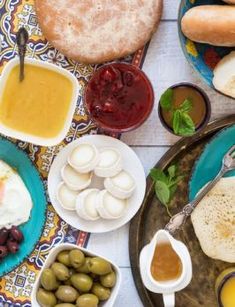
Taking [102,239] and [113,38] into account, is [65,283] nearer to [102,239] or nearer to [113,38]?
[102,239]

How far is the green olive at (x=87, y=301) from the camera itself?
1413mm

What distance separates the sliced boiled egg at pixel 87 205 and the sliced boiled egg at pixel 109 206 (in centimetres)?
1

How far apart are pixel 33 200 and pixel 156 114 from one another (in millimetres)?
322

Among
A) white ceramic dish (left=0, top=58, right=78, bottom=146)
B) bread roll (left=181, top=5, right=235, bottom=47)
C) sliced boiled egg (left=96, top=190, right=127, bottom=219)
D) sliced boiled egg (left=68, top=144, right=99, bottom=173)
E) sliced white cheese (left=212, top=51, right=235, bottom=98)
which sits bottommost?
sliced boiled egg (left=96, top=190, right=127, bottom=219)

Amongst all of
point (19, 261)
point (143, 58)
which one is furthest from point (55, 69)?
point (19, 261)

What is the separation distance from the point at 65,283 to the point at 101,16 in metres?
0.56

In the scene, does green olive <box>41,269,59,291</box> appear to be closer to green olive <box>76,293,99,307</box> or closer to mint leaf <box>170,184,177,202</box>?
green olive <box>76,293,99,307</box>

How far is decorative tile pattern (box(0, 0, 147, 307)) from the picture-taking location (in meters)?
1.51

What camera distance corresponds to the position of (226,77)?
142 centimetres

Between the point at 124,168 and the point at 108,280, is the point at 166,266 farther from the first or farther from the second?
the point at 124,168

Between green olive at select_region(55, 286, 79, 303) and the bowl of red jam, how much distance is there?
34 centimetres

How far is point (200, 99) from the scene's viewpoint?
1.46 meters

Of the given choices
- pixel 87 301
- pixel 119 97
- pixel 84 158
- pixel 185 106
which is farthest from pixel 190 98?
pixel 87 301

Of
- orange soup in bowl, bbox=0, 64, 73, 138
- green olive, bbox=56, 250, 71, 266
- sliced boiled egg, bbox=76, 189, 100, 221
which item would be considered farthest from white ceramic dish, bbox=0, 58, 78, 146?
green olive, bbox=56, 250, 71, 266
